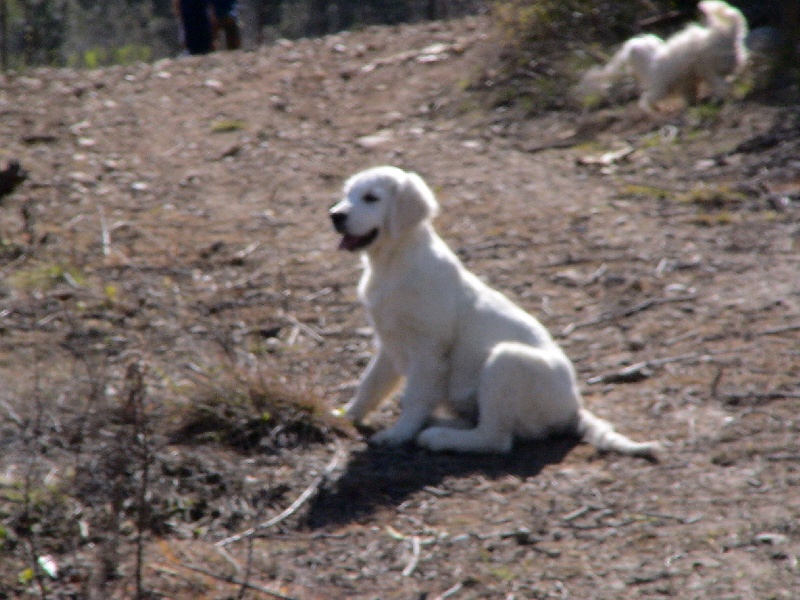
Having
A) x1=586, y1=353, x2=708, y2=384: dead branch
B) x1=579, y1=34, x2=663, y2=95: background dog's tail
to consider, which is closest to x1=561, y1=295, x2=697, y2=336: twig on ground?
x1=586, y1=353, x2=708, y2=384: dead branch

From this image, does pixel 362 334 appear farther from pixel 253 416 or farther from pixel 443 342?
pixel 253 416

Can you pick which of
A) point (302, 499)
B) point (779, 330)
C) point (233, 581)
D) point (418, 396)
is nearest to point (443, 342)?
point (418, 396)

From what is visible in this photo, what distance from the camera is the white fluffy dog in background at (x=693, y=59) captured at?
890 centimetres

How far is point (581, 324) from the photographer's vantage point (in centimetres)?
587

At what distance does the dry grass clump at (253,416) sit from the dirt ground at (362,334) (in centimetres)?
3

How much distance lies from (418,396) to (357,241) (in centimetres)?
67

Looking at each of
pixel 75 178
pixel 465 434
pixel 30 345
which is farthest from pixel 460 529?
pixel 75 178

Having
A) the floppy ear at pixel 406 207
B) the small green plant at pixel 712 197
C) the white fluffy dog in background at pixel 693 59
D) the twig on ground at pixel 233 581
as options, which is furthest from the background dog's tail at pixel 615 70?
the twig on ground at pixel 233 581

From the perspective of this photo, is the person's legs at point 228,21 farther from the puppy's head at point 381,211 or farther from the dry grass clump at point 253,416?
the dry grass clump at point 253,416

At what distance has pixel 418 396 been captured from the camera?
459 cm

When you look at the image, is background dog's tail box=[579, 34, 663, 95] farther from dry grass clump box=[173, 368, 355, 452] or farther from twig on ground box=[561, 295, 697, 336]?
dry grass clump box=[173, 368, 355, 452]

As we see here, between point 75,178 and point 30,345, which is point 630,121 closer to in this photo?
point 75,178

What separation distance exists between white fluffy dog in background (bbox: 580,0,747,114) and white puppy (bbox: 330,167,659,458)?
484 centimetres

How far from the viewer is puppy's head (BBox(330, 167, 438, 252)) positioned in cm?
460
